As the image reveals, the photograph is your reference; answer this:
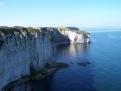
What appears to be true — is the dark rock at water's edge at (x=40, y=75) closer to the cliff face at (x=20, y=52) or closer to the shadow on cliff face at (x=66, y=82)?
the cliff face at (x=20, y=52)

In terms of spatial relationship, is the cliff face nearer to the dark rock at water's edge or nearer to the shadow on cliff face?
the dark rock at water's edge

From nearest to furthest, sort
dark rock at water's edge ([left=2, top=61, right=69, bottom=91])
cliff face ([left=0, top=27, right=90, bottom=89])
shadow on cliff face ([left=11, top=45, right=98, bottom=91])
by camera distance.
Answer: cliff face ([left=0, top=27, right=90, bottom=89])
dark rock at water's edge ([left=2, top=61, right=69, bottom=91])
shadow on cliff face ([left=11, top=45, right=98, bottom=91])

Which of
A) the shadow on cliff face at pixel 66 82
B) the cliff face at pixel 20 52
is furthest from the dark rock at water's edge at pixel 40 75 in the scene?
the shadow on cliff face at pixel 66 82

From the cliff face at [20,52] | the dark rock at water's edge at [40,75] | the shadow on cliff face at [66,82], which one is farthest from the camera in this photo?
the shadow on cliff face at [66,82]

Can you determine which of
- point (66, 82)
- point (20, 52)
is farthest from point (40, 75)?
point (20, 52)

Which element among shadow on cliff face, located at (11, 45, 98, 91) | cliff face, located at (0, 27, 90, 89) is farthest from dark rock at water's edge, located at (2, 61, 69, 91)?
shadow on cliff face, located at (11, 45, 98, 91)

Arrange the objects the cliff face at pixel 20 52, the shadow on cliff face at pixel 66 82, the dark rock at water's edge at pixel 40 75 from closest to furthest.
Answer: the cliff face at pixel 20 52, the dark rock at water's edge at pixel 40 75, the shadow on cliff face at pixel 66 82

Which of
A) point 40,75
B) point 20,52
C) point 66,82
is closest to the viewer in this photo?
point 20,52

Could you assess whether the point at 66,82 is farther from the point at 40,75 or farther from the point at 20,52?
the point at 20,52
